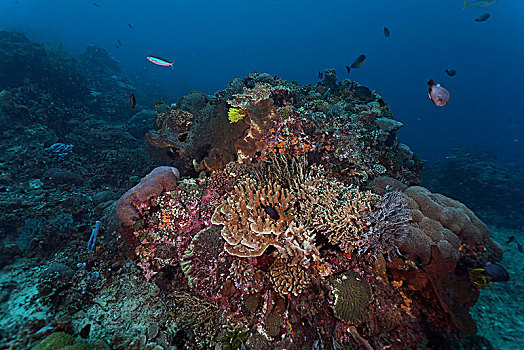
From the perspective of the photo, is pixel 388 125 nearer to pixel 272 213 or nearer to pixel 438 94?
pixel 438 94

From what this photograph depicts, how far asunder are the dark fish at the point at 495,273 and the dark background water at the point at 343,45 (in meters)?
48.2

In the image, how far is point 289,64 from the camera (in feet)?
417

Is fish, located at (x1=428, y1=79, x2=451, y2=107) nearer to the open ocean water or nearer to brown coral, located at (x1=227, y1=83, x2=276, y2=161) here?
the open ocean water

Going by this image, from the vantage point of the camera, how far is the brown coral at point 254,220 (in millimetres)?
3947

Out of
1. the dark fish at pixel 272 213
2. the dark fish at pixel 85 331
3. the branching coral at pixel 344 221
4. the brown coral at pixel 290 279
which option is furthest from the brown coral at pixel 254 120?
the dark fish at pixel 85 331

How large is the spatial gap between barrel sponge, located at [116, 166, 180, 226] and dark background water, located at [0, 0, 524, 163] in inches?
1879

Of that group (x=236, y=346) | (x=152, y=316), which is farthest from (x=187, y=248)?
(x=236, y=346)

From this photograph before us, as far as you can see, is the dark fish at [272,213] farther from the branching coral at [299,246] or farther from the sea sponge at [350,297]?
the sea sponge at [350,297]

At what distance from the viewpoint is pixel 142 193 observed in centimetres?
553

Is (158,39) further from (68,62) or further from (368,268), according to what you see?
(368,268)

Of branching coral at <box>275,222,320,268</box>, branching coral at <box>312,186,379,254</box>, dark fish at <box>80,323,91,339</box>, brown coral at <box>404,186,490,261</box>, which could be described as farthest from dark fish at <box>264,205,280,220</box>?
dark fish at <box>80,323,91,339</box>

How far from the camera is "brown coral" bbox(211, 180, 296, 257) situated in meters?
3.95

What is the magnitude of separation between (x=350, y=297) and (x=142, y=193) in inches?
211

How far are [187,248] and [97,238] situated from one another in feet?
10.3
